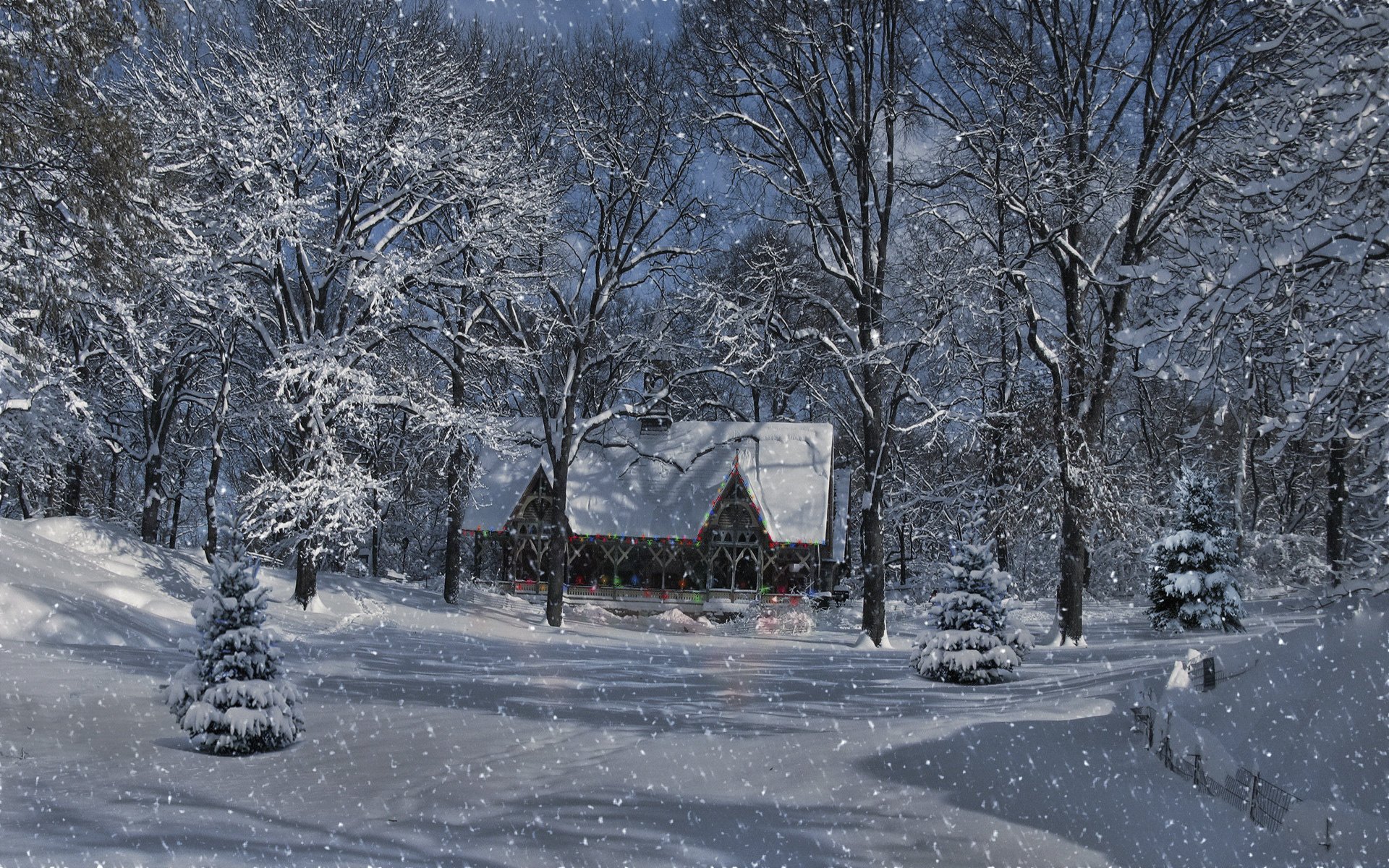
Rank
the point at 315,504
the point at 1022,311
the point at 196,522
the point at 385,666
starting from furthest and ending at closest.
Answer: the point at 196,522 → the point at 315,504 → the point at 1022,311 → the point at 385,666

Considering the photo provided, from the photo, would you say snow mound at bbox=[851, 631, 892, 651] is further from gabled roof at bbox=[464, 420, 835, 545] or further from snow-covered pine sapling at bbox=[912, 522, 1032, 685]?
gabled roof at bbox=[464, 420, 835, 545]

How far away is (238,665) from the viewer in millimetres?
9922

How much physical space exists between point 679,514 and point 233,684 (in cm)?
2491

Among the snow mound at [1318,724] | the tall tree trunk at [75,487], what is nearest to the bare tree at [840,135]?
the snow mound at [1318,724]

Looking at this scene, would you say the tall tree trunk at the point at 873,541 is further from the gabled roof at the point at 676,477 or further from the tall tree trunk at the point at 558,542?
the gabled roof at the point at 676,477

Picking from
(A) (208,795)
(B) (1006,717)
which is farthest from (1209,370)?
(A) (208,795)

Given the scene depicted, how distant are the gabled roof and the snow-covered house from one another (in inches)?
1.7

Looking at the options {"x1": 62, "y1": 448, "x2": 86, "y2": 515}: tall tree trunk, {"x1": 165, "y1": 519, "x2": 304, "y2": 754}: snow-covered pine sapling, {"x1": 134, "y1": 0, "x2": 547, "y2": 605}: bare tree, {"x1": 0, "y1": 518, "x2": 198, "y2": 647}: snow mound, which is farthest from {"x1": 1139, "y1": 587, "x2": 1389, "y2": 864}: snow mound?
{"x1": 62, "y1": 448, "x2": 86, "y2": 515}: tall tree trunk

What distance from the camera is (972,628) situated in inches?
613

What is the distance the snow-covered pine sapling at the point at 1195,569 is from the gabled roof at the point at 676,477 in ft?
36.7

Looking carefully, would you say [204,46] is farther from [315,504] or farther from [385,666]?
[385,666]

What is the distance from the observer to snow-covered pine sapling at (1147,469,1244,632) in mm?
23219

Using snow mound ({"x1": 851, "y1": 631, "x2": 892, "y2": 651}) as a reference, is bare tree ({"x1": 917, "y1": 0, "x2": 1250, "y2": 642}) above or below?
above

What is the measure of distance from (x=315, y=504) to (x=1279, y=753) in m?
19.8
